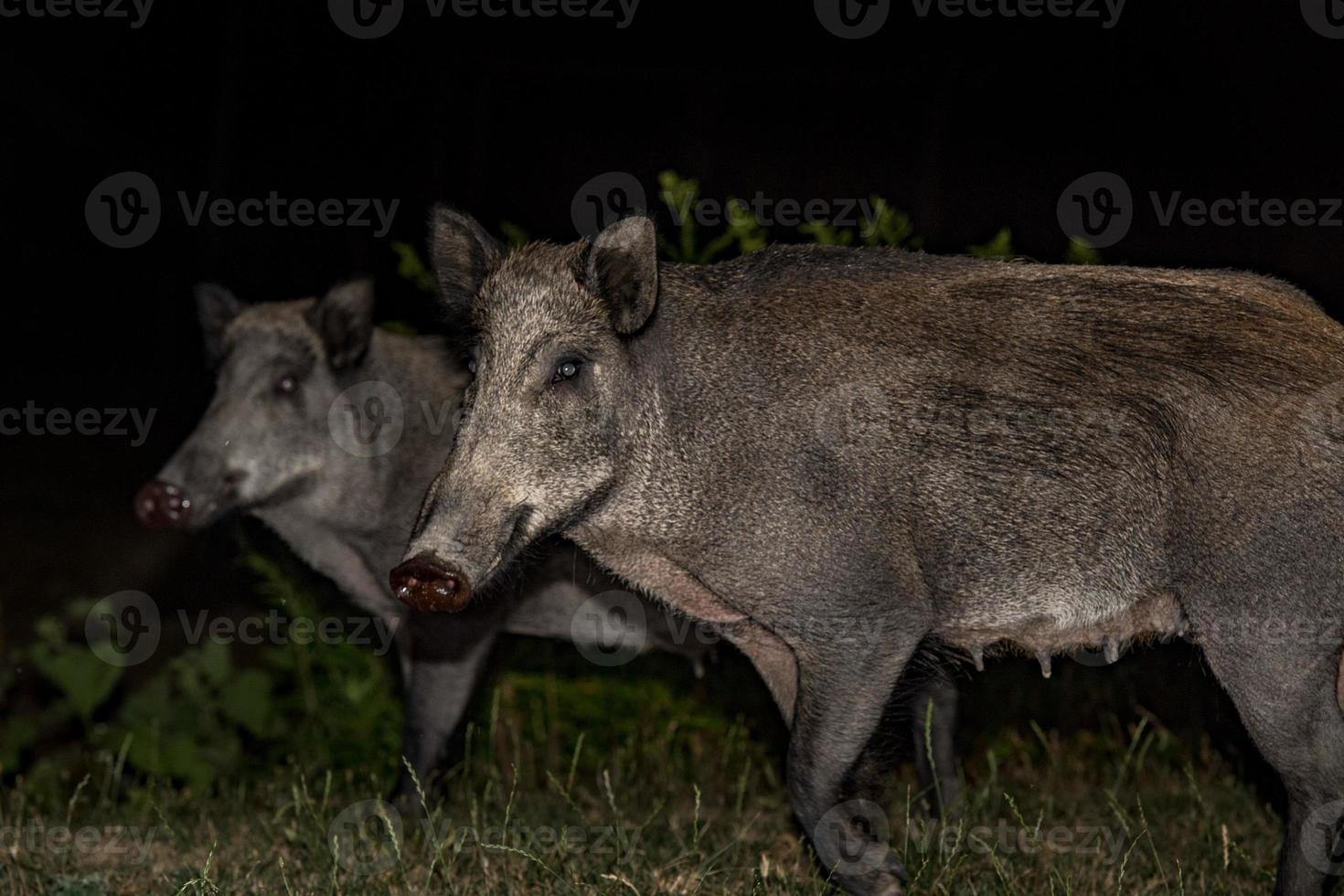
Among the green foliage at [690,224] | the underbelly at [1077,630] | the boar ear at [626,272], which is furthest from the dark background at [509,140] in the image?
the underbelly at [1077,630]

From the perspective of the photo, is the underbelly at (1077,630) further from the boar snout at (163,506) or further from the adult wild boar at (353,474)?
the boar snout at (163,506)

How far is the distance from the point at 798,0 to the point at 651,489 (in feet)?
15.4

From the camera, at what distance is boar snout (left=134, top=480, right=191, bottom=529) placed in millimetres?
5512

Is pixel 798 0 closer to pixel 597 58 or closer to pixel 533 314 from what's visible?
pixel 597 58

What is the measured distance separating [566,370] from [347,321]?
2350 millimetres

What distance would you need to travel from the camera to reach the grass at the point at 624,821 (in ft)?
14.1

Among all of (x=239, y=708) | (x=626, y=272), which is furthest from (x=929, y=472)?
(x=239, y=708)

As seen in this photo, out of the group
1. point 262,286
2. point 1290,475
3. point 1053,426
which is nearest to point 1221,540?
point 1290,475

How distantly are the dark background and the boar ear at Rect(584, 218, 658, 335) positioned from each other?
2231 mm

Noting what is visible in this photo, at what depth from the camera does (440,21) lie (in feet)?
29.4

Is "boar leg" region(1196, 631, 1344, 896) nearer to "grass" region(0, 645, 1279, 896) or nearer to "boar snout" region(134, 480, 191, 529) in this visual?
"grass" region(0, 645, 1279, 896)

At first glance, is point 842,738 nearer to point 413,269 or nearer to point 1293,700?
point 1293,700

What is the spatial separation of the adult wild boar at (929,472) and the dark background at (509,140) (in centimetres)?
231

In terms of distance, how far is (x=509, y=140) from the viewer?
885 centimetres
